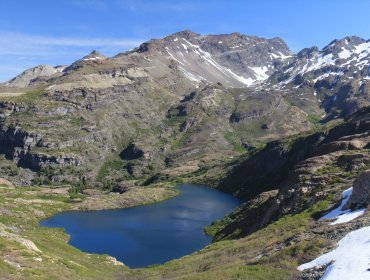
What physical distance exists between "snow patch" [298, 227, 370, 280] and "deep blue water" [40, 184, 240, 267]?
81754 mm

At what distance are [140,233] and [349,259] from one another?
128642 mm

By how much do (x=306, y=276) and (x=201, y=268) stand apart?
945 inches

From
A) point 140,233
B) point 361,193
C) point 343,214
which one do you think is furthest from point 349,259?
point 140,233

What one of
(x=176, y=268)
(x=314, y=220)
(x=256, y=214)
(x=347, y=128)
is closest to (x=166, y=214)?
(x=347, y=128)

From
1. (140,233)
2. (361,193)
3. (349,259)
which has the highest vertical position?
(361,193)

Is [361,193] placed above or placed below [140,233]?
above

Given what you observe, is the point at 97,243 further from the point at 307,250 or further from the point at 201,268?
the point at 307,250

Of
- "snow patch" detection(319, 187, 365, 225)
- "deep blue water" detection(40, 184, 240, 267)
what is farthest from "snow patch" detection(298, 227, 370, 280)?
"deep blue water" detection(40, 184, 240, 267)

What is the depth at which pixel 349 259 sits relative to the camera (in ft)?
114

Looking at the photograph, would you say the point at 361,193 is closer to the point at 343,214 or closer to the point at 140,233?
the point at 343,214

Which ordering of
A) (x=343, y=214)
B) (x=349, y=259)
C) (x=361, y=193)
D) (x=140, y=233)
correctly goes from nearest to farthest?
(x=349, y=259)
(x=343, y=214)
(x=361, y=193)
(x=140, y=233)

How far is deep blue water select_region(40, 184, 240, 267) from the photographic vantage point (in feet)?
420

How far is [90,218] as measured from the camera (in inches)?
7584

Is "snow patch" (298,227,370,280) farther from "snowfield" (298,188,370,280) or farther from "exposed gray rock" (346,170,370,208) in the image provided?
"exposed gray rock" (346,170,370,208)
